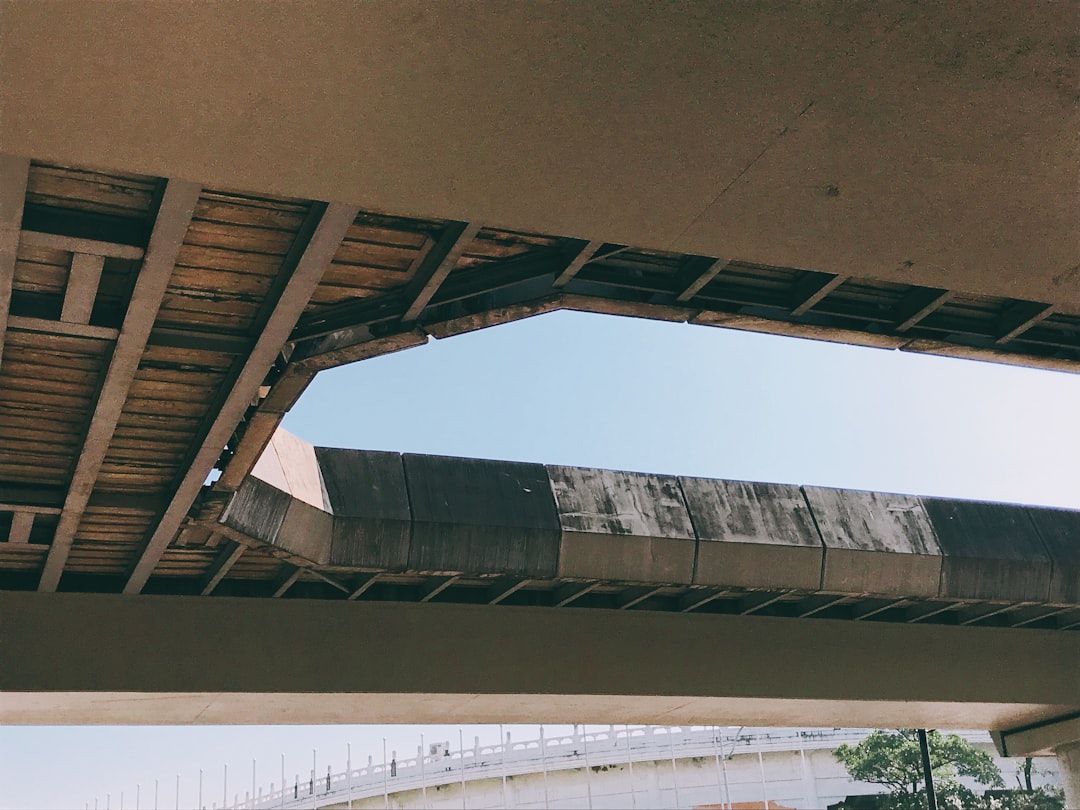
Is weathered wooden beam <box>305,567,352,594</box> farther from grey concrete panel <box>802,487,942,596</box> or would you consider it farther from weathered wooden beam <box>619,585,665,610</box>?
grey concrete panel <box>802,487,942,596</box>

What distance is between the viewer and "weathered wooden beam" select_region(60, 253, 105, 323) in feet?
20.5

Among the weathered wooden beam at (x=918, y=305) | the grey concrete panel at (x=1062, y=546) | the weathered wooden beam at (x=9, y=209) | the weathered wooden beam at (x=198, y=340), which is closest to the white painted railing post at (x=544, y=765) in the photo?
the grey concrete panel at (x=1062, y=546)

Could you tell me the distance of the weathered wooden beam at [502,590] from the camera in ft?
43.5

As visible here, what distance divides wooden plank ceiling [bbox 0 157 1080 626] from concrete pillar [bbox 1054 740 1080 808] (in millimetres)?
12905

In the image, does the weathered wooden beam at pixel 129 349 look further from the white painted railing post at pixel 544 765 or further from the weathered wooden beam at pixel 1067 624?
the white painted railing post at pixel 544 765

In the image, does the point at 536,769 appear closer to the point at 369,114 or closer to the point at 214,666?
the point at 214,666

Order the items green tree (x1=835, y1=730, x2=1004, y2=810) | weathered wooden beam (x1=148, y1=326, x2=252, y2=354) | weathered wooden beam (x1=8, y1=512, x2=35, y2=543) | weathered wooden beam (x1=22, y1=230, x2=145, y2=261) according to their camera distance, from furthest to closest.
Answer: green tree (x1=835, y1=730, x2=1004, y2=810) → weathered wooden beam (x1=8, y1=512, x2=35, y2=543) → weathered wooden beam (x1=148, y1=326, x2=252, y2=354) → weathered wooden beam (x1=22, y1=230, x2=145, y2=261)

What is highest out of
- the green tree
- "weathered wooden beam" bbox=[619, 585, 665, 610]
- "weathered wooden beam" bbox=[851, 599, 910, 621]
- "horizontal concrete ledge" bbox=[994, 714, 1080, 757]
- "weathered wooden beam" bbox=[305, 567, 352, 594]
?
"weathered wooden beam" bbox=[305, 567, 352, 594]

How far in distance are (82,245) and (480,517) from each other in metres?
6.84

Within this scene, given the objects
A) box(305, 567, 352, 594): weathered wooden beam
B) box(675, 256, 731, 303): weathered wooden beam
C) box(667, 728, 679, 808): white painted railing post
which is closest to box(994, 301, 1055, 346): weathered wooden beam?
box(675, 256, 731, 303): weathered wooden beam

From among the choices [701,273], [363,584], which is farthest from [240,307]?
[363,584]

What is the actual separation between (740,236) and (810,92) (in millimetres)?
947

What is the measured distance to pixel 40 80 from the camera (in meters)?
3.33

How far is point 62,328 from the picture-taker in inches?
277
